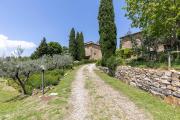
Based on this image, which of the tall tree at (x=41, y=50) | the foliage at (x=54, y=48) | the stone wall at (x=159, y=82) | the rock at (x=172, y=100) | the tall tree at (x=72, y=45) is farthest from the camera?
the tall tree at (x=72, y=45)

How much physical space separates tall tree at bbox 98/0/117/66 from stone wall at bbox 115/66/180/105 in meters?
14.2

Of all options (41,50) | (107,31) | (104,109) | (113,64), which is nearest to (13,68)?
(104,109)

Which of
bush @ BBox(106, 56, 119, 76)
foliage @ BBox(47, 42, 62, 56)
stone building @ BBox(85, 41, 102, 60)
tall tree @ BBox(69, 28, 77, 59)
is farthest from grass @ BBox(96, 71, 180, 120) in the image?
stone building @ BBox(85, 41, 102, 60)

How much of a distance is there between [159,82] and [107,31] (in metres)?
20.7

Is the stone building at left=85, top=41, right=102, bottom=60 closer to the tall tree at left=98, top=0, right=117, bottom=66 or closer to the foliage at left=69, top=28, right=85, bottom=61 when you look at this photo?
the foliage at left=69, top=28, right=85, bottom=61

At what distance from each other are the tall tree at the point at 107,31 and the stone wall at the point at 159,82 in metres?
14.2

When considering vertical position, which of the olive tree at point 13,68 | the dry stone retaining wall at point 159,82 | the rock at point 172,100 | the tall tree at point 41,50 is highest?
the tall tree at point 41,50

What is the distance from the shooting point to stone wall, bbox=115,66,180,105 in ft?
37.4

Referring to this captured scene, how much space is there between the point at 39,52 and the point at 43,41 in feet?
11.5

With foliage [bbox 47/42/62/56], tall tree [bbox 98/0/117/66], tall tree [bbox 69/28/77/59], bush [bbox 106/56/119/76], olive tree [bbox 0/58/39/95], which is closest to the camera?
olive tree [bbox 0/58/39/95]

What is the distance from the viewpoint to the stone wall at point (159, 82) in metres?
11.4

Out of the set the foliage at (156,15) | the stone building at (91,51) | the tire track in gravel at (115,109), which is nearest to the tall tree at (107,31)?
the foliage at (156,15)

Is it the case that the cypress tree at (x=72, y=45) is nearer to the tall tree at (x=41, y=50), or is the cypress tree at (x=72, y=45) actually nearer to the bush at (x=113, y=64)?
the tall tree at (x=41, y=50)

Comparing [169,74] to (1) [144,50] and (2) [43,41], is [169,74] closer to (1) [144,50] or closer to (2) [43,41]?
(1) [144,50]
